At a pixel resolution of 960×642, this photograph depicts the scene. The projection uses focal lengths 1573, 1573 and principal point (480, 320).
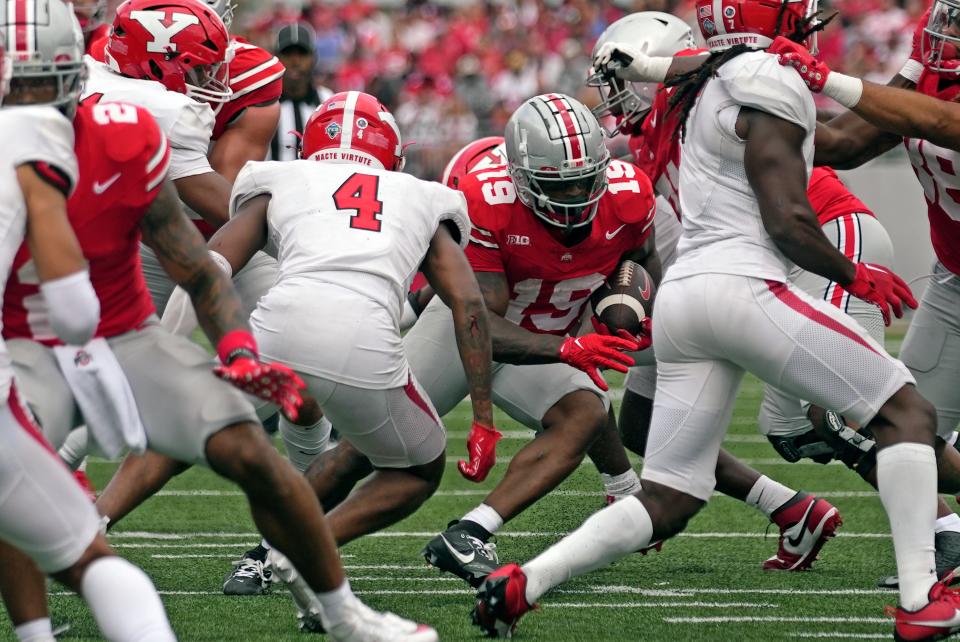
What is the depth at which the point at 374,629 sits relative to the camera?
3.58 meters

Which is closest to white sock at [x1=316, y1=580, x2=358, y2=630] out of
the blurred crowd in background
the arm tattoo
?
the arm tattoo

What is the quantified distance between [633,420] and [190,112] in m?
1.87

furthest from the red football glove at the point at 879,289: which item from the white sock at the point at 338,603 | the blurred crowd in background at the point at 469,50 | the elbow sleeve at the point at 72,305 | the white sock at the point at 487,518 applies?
the blurred crowd in background at the point at 469,50

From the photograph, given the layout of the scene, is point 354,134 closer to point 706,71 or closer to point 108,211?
point 706,71

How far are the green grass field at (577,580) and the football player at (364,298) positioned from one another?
0.44 meters

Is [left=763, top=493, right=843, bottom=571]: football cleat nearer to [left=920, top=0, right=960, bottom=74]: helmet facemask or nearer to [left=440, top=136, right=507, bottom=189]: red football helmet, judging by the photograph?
[left=920, top=0, right=960, bottom=74]: helmet facemask

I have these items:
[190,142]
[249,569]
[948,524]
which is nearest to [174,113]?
[190,142]

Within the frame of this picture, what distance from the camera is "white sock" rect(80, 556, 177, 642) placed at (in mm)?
3070

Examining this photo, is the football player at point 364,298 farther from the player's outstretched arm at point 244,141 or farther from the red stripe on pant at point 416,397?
the player's outstretched arm at point 244,141

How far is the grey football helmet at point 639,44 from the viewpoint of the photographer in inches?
216

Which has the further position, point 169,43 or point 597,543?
point 169,43

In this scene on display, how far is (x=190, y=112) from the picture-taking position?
509 cm

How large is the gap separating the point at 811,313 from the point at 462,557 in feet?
4.05

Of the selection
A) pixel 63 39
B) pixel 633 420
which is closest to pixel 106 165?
pixel 63 39
